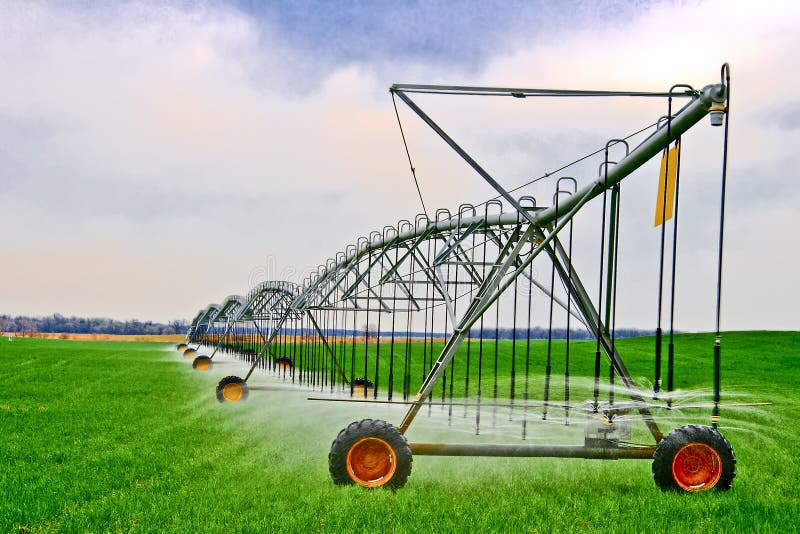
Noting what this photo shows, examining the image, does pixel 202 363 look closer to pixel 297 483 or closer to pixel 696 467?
pixel 297 483

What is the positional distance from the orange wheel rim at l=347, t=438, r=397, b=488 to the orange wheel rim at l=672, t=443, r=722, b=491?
111 inches

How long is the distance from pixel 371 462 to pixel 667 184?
399 centimetres

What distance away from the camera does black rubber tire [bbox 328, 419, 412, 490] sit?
7.63 metres

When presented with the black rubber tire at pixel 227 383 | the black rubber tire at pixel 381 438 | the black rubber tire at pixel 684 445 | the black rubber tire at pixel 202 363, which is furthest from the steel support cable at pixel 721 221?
the black rubber tire at pixel 202 363

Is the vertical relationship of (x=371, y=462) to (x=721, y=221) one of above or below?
below

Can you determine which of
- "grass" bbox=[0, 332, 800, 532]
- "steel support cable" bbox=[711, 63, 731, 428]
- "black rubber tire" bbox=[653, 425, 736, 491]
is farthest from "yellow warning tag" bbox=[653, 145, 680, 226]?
"grass" bbox=[0, 332, 800, 532]

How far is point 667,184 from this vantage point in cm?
747

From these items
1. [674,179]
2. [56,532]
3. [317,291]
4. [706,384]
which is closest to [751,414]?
[706,384]

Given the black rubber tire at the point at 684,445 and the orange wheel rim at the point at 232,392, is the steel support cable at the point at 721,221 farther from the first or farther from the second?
the orange wheel rim at the point at 232,392

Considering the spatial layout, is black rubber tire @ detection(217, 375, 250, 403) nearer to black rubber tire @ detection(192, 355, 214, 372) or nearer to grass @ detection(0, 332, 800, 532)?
grass @ detection(0, 332, 800, 532)

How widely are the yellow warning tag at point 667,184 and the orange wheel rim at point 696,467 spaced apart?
2.27 metres

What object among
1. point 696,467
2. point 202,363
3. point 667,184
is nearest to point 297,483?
point 696,467

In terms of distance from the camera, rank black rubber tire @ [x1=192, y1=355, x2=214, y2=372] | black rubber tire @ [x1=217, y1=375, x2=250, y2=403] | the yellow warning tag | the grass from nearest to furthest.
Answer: the grass → the yellow warning tag → black rubber tire @ [x1=217, y1=375, x2=250, y2=403] → black rubber tire @ [x1=192, y1=355, x2=214, y2=372]

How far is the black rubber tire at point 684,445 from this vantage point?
7590 mm
